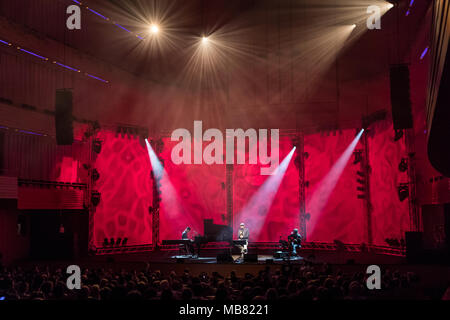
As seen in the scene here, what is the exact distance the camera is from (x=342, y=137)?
1689 cm

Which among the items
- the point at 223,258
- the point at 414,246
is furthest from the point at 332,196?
the point at 223,258

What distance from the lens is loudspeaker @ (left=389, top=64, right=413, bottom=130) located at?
10172 mm

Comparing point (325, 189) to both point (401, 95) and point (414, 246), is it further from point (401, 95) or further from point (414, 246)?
point (401, 95)

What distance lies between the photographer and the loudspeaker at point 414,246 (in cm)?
1153

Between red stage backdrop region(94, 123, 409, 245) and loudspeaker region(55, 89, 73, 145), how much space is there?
4.05 m

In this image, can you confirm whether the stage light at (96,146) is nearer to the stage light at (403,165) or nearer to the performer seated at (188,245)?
the performer seated at (188,245)

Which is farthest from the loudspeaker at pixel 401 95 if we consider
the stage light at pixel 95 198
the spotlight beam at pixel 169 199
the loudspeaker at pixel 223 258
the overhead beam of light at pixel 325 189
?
the stage light at pixel 95 198

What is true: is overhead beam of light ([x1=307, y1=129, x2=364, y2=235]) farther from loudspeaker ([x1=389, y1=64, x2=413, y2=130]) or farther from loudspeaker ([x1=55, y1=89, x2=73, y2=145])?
loudspeaker ([x1=55, y1=89, x2=73, y2=145])

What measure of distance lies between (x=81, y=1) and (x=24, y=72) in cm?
299

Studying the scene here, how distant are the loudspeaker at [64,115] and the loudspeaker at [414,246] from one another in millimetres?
9764

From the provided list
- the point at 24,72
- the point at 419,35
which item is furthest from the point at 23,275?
the point at 419,35

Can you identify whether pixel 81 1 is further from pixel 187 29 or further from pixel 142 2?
pixel 187 29

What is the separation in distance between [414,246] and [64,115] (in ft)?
33.6

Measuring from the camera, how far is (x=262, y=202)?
57.7 ft
